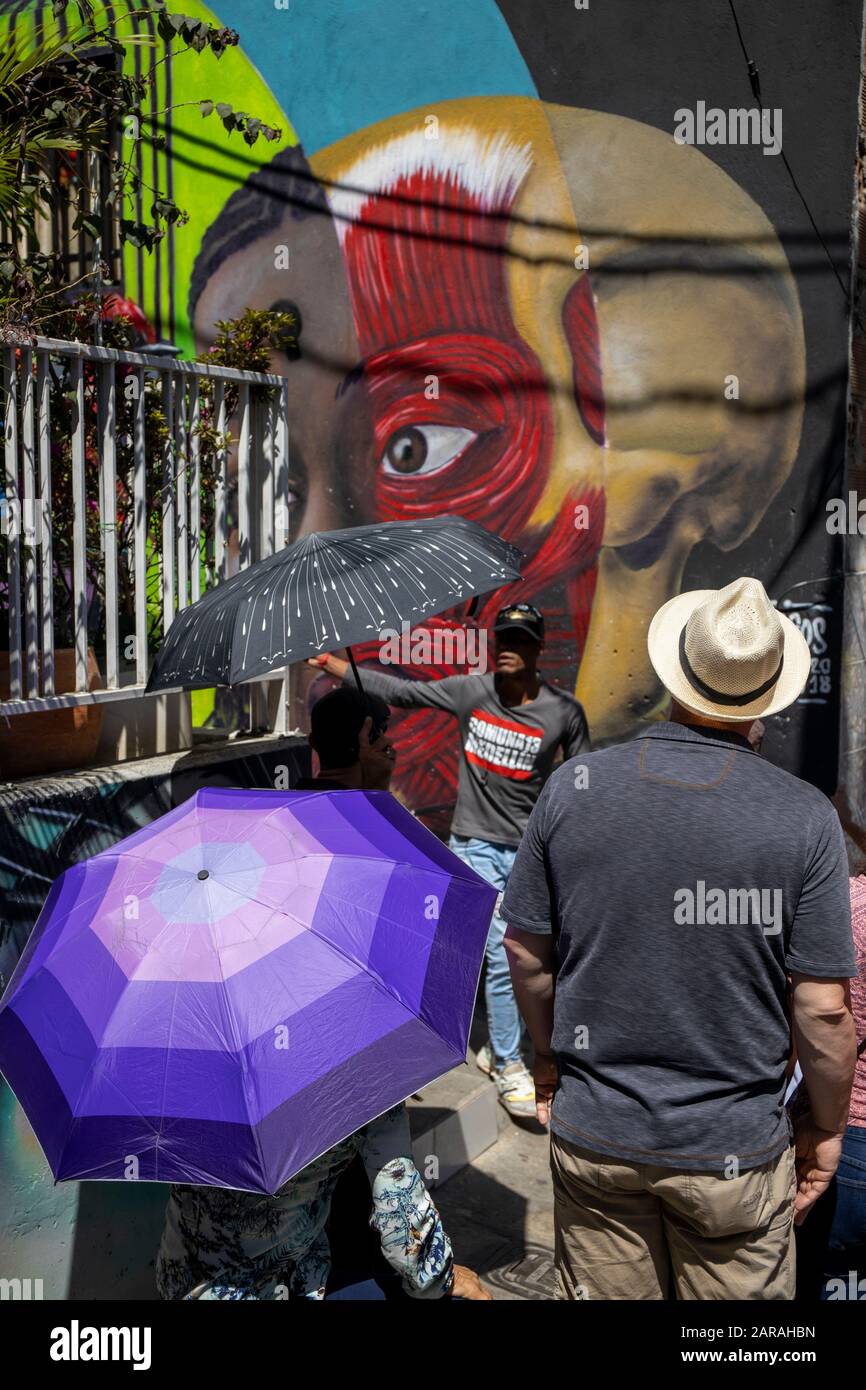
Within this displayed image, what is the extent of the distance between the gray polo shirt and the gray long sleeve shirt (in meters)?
2.60

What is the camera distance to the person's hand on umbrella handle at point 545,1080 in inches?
105

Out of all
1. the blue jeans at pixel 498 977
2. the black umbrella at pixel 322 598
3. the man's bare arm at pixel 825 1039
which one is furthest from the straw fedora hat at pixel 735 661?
the blue jeans at pixel 498 977

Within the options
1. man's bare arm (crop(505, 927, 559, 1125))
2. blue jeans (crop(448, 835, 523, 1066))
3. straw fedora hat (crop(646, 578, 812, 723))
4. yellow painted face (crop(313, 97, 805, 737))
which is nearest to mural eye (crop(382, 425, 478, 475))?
yellow painted face (crop(313, 97, 805, 737))

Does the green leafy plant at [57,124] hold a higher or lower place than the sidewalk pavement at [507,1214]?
higher

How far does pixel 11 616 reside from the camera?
134 inches

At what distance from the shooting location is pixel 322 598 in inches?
118

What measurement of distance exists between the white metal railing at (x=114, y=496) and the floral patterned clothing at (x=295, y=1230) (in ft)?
5.14

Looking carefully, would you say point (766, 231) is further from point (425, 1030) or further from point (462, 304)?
point (425, 1030)

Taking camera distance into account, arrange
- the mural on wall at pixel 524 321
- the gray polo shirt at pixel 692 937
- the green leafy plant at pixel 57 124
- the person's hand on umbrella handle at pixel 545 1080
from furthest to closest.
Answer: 1. the mural on wall at pixel 524 321
2. the green leafy plant at pixel 57 124
3. the person's hand on umbrella handle at pixel 545 1080
4. the gray polo shirt at pixel 692 937

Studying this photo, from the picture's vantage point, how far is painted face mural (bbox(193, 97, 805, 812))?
19.7 ft

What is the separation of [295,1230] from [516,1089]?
2623 mm

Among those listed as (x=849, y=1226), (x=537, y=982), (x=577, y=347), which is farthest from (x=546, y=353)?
(x=849, y=1226)

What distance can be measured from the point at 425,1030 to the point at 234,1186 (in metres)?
0.45

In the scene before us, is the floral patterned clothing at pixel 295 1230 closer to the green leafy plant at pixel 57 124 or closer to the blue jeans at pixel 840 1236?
the blue jeans at pixel 840 1236
